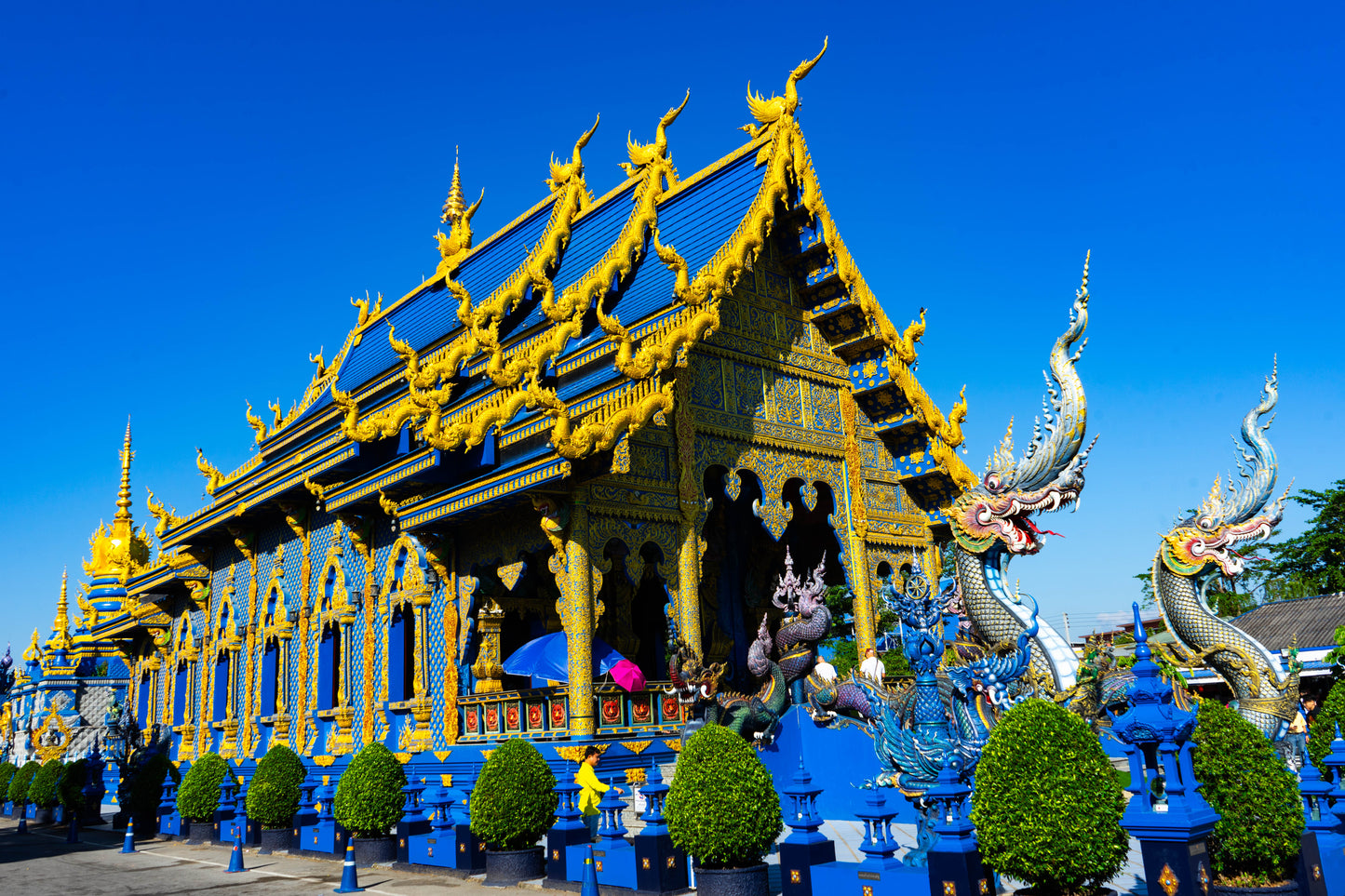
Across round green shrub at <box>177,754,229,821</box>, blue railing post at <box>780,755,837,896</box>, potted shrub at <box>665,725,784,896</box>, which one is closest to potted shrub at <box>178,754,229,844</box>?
round green shrub at <box>177,754,229,821</box>

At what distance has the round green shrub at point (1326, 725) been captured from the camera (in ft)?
27.3

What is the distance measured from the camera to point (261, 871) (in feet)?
39.4

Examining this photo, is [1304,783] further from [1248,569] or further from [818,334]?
[818,334]

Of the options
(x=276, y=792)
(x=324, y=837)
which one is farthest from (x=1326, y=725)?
(x=276, y=792)

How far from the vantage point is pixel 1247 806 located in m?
6.20

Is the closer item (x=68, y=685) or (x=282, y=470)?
(x=282, y=470)

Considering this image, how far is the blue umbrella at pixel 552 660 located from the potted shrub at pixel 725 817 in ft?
16.3

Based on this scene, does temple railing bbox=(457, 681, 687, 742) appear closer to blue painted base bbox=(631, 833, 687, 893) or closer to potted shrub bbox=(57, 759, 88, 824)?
blue painted base bbox=(631, 833, 687, 893)

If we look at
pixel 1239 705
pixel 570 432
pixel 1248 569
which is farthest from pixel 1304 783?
pixel 570 432

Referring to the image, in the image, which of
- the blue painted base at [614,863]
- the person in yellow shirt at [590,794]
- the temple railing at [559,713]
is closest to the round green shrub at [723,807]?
the blue painted base at [614,863]

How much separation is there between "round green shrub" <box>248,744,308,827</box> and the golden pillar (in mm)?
4573

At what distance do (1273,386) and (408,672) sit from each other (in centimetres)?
1312

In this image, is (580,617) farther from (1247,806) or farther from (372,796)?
(1247,806)

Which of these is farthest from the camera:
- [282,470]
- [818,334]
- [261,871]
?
[282,470]
